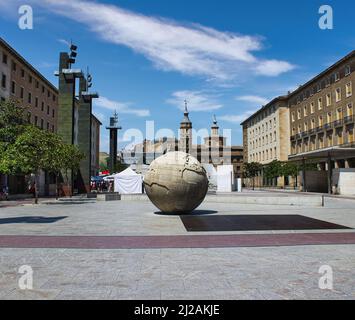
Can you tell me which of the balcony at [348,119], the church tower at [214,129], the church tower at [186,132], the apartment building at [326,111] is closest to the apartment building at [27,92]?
the balcony at [348,119]

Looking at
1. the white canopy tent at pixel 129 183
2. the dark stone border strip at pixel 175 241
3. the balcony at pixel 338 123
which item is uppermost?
the balcony at pixel 338 123

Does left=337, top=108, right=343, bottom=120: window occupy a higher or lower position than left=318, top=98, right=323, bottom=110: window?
lower

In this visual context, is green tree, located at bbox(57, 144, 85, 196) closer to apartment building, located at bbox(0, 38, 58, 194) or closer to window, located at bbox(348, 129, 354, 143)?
apartment building, located at bbox(0, 38, 58, 194)

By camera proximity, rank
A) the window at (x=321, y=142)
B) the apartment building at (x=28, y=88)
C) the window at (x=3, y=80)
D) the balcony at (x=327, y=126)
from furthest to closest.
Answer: the window at (x=321, y=142) < the balcony at (x=327, y=126) < the apartment building at (x=28, y=88) < the window at (x=3, y=80)

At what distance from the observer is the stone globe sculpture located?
16.0 meters

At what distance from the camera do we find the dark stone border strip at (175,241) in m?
9.66

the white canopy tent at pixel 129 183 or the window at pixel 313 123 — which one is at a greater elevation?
the window at pixel 313 123

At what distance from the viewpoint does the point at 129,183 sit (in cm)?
3994

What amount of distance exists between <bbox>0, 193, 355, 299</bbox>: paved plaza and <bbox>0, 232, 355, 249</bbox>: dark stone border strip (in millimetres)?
25

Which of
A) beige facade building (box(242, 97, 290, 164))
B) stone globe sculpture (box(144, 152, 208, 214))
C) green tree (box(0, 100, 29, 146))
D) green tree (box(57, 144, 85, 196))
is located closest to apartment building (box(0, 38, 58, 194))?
green tree (box(57, 144, 85, 196))

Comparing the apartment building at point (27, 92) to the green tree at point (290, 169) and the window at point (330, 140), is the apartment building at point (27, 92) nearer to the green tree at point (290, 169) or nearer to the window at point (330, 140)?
the green tree at point (290, 169)

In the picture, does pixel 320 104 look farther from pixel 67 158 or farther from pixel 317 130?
pixel 67 158

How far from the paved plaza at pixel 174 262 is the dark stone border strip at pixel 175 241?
0.03m
